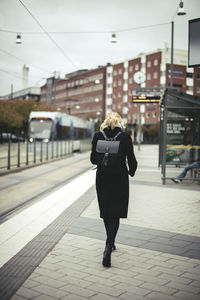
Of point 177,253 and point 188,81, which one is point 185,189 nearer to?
point 177,253

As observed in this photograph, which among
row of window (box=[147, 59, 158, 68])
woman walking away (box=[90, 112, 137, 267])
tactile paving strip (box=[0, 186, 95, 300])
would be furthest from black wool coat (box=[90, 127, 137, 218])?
row of window (box=[147, 59, 158, 68])

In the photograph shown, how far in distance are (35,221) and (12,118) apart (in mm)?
56812

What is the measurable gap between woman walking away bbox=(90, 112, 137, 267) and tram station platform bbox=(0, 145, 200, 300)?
1.66ft

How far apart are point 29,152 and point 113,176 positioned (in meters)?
15.4

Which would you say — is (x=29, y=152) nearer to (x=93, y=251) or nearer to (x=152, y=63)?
(x=93, y=251)

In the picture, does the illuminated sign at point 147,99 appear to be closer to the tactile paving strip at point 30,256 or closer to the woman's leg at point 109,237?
the tactile paving strip at point 30,256

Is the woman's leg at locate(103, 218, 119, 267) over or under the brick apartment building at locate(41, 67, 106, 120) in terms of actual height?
under

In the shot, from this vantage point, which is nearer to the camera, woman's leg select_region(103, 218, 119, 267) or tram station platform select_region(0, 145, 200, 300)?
tram station platform select_region(0, 145, 200, 300)

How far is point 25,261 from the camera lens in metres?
4.77

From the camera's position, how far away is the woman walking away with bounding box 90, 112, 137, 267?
15.5 ft

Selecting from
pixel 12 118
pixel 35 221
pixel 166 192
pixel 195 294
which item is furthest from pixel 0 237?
pixel 12 118

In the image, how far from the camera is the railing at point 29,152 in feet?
53.9

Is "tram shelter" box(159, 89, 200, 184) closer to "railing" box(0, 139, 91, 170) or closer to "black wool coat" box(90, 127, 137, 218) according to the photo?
"railing" box(0, 139, 91, 170)

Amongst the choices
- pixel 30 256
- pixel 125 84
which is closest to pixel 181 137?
pixel 30 256
